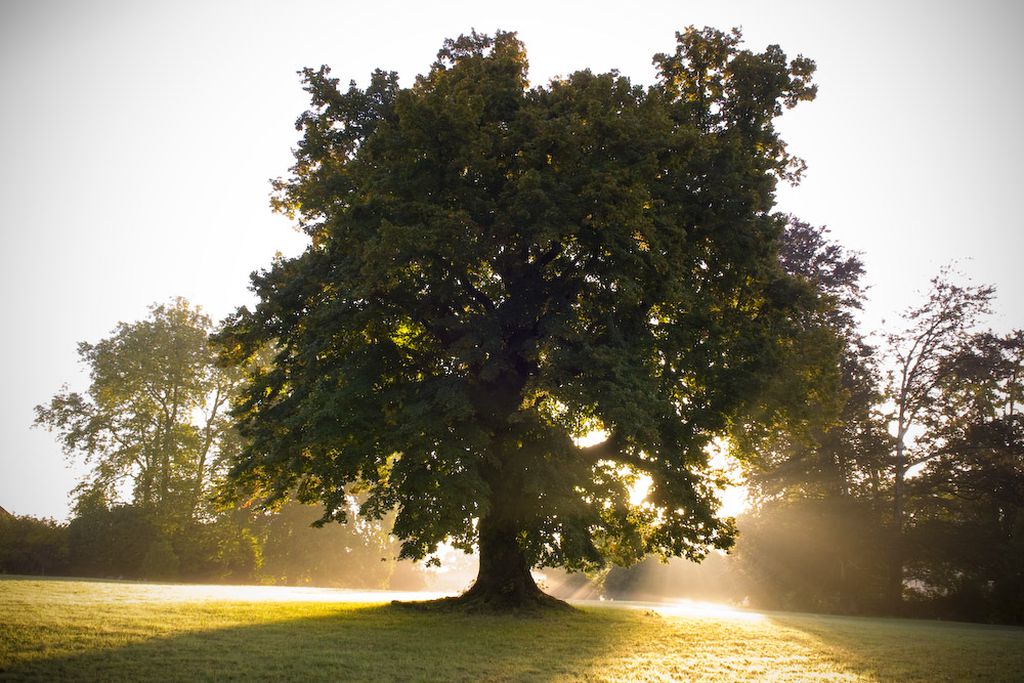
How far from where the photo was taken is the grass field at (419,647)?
761 centimetres

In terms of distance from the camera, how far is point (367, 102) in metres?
17.9

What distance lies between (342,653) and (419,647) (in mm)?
1509

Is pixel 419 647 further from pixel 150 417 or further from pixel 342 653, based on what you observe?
pixel 150 417

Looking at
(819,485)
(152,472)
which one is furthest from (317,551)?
(819,485)

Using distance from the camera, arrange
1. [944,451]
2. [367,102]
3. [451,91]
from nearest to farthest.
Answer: [451,91] → [367,102] → [944,451]

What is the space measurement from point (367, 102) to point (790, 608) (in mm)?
33544

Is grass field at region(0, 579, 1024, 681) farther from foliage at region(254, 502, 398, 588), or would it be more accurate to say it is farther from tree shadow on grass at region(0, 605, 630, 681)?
foliage at region(254, 502, 398, 588)

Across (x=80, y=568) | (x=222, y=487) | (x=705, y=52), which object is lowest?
(x=80, y=568)

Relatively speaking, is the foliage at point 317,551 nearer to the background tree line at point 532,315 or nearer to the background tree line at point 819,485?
the background tree line at point 819,485

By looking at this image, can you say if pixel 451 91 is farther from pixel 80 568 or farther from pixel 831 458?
pixel 80 568

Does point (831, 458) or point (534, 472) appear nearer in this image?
point (534, 472)

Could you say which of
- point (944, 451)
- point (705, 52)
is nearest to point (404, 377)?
point (705, 52)

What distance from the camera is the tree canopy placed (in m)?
14.2

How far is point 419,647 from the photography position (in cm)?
1001
